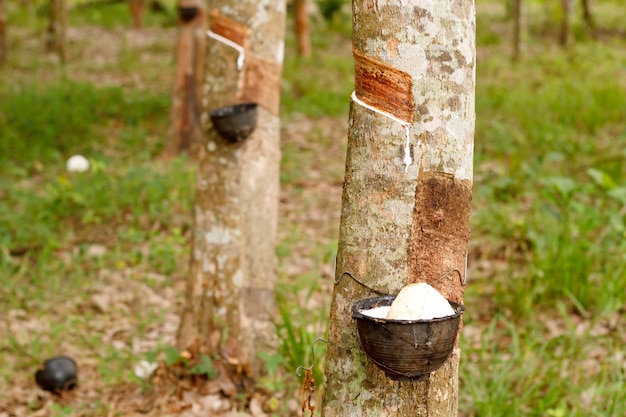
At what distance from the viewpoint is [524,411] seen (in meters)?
3.24

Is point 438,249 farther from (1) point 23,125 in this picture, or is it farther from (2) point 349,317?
(1) point 23,125

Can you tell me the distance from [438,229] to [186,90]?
5.73 metres

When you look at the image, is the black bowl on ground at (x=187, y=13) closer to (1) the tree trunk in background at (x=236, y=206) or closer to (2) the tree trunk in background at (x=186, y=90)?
(2) the tree trunk in background at (x=186, y=90)

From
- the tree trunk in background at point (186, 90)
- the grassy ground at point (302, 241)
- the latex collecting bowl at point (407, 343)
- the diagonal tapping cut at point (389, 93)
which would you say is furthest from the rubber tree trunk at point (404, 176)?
the tree trunk in background at point (186, 90)

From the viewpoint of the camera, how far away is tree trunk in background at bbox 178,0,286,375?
11.7 ft

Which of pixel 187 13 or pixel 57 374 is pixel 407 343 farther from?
pixel 187 13

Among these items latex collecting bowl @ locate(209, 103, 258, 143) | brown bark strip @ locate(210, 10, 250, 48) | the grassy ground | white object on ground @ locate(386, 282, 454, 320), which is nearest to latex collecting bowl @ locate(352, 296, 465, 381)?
white object on ground @ locate(386, 282, 454, 320)

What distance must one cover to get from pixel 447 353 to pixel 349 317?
313 millimetres

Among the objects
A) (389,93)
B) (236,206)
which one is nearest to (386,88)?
A: (389,93)

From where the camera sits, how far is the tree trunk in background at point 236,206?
3562mm

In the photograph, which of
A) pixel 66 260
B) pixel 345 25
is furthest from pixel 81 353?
pixel 345 25

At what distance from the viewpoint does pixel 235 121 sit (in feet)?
11.3

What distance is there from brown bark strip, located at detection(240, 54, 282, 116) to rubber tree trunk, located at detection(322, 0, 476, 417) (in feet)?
5.66

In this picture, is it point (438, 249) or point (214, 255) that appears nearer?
point (438, 249)
